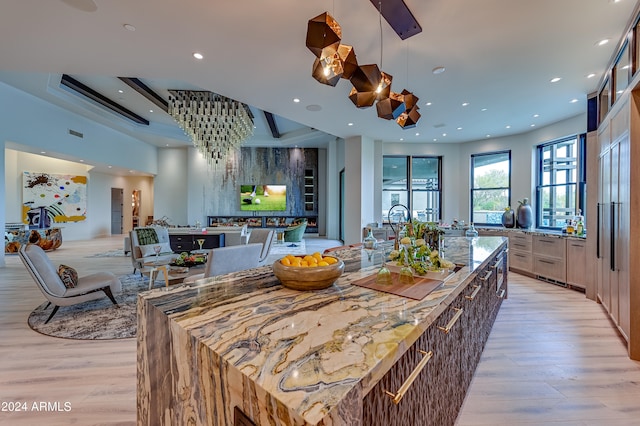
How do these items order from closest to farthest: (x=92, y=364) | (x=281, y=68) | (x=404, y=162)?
(x=92, y=364)
(x=281, y=68)
(x=404, y=162)

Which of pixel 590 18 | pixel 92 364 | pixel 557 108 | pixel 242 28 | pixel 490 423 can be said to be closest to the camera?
pixel 490 423

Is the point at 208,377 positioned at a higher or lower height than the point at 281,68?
lower

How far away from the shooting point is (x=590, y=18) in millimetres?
2541

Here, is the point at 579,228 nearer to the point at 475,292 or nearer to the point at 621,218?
the point at 621,218

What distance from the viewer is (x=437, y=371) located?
132cm

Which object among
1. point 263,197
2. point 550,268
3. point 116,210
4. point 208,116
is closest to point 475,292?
point 550,268

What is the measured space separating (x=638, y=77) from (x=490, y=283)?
2175 mm

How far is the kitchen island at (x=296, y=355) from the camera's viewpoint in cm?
70

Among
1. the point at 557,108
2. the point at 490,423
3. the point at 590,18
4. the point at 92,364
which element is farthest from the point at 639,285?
the point at 92,364

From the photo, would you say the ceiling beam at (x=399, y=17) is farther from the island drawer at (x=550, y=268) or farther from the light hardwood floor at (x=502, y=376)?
the island drawer at (x=550, y=268)

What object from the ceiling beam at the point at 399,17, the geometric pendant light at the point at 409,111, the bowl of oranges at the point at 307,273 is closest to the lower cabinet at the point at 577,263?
the geometric pendant light at the point at 409,111

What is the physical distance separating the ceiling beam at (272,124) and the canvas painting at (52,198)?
7.30 m

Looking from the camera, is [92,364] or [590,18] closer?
[92,364]

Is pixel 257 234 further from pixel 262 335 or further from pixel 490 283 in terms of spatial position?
pixel 262 335
